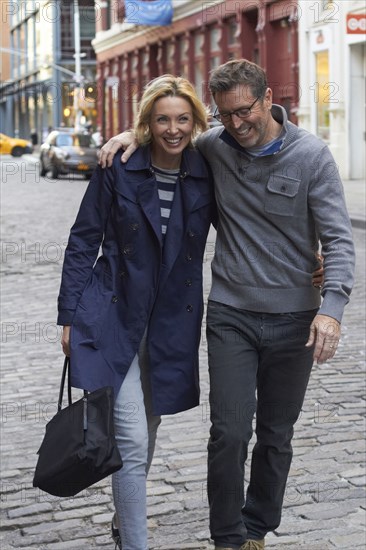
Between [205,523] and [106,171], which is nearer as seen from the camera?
[106,171]

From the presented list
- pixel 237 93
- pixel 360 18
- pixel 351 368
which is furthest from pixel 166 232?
pixel 360 18

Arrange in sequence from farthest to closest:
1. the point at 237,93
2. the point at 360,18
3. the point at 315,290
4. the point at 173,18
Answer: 1. the point at 173,18
2. the point at 360,18
3. the point at 315,290
4. the point at 237,93

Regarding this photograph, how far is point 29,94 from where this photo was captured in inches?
2869

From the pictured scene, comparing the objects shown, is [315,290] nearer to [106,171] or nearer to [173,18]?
[106,171]

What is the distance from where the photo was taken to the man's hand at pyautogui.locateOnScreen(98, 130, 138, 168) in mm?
3936

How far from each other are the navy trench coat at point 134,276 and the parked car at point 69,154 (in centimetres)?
2830

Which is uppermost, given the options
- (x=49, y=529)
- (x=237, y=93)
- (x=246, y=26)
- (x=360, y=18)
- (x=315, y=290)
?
(x=246, y=26)

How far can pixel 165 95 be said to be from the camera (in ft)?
12.6

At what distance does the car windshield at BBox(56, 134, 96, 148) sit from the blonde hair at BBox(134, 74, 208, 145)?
3013cm

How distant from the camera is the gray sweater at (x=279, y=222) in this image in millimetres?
3859

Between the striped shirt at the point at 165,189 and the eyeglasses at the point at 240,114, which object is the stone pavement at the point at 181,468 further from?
the eyeglasses at the point at 240,114

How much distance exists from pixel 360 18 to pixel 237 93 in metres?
17.5

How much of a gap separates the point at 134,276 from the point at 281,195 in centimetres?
59

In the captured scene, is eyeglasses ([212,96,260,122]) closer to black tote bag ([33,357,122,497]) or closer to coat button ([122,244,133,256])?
coat button ([122,244,133,256])
